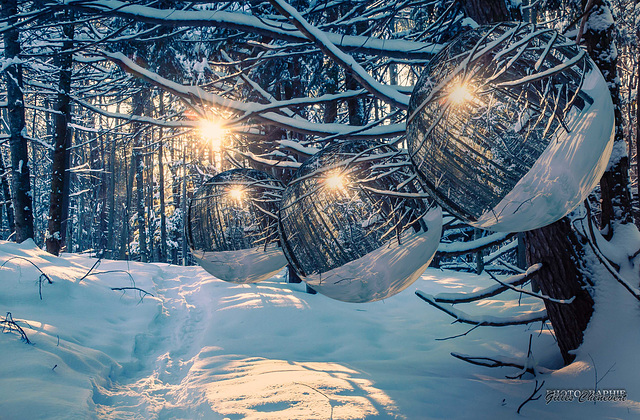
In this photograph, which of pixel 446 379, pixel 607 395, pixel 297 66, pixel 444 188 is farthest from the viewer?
pixel 297 66

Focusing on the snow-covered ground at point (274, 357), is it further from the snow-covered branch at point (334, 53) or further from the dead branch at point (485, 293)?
the snow-covered branch at point (334, 53)

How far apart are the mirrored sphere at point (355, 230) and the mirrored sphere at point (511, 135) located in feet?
1.01

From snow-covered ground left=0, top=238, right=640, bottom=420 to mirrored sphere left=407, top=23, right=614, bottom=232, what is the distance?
1.76 meters

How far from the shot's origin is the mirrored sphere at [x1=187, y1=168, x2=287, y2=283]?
2295mm

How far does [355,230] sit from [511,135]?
759 mm

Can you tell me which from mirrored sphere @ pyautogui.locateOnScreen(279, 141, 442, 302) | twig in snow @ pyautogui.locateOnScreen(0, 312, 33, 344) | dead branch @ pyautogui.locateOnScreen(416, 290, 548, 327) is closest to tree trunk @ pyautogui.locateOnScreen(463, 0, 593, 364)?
dead branch @ pyautogui.locateOnScreen(416, 290, 548, 327)

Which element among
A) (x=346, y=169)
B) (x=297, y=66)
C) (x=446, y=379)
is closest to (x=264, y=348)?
(x=446, y=379)

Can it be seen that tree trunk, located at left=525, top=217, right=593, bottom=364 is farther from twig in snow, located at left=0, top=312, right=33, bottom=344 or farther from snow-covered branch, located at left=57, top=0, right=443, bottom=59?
twig in snow, located at left=0, top=312, right=33, bottom=344

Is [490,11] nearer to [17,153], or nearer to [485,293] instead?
[485,293]

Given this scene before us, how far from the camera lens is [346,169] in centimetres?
172

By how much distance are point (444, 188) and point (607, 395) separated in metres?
2.02

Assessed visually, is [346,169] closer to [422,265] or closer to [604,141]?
[422,265]

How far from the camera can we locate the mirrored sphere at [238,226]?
229cm

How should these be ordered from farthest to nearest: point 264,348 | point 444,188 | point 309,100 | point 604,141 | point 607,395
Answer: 1. point 264,348
2. point 309,100
3. point 607,395
4. point 444,188
5. point 604,141
